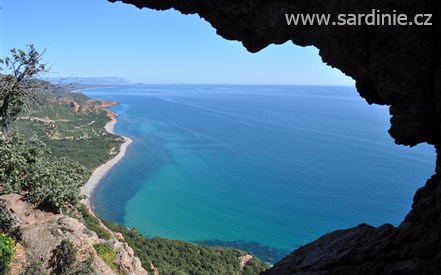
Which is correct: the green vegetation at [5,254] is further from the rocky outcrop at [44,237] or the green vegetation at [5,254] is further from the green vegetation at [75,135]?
the green vegetation at [75,135]

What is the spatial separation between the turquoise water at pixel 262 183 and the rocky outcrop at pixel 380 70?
156 feet

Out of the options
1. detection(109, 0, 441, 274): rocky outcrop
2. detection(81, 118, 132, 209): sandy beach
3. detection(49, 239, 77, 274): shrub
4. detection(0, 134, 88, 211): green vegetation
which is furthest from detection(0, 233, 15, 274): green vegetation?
detection(81, 118, 132, 209): sandy beach

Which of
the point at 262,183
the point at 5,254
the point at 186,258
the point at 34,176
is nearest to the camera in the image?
the point at 5,254

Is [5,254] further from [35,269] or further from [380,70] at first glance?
[380,70]

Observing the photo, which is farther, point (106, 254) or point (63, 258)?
point (106, 254)

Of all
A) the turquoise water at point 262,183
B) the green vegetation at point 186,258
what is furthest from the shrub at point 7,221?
the turquoise water at point 262,183

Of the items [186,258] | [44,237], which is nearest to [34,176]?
[44,237]

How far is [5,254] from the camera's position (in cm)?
1011

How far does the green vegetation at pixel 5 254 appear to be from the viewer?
9.88m

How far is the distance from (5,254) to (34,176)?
430cm

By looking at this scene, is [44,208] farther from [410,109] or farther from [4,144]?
[410,109]

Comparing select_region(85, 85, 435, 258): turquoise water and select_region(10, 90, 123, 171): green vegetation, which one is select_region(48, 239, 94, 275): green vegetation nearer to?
select_region(85, 85, 435, 258): turquoise water

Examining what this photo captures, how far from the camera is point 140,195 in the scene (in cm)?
6862

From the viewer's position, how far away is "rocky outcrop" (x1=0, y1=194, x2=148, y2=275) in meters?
11.3
